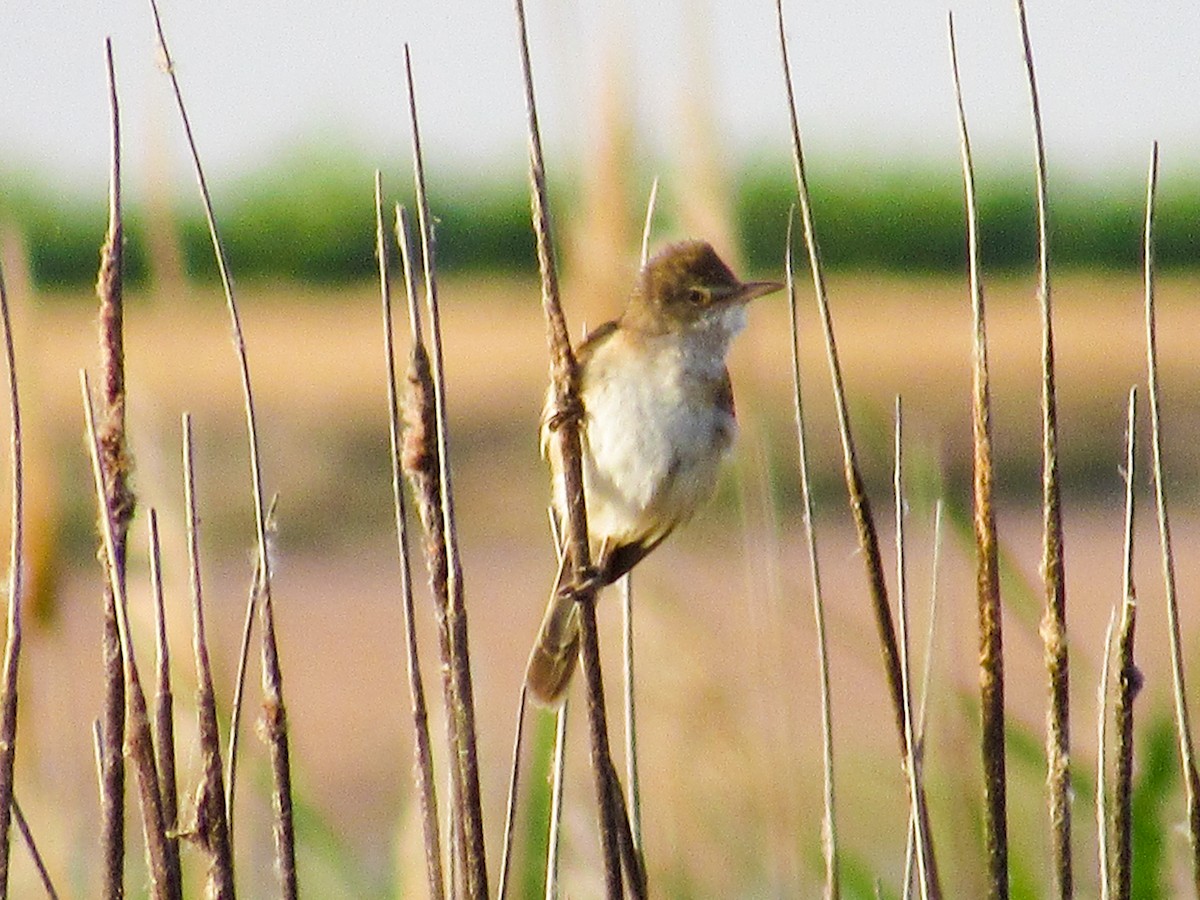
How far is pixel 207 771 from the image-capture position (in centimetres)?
204

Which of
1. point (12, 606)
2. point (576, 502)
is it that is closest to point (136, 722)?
point (12, 606)

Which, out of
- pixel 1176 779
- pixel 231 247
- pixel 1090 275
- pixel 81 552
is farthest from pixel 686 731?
pixel 1090 275

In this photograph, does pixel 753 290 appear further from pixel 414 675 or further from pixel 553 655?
pixel 414 675

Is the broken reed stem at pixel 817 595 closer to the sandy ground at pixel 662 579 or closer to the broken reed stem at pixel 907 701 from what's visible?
the broken reed stem at pixel 907 701

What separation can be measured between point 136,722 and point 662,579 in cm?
144

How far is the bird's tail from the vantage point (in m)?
2.68

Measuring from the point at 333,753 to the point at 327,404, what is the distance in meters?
6.43

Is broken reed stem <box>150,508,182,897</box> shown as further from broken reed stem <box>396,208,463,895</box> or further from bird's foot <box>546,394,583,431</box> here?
bird's foot <box>546,394,583,431</box>

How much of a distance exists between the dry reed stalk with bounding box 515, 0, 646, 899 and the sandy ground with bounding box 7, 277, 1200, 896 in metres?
0.57

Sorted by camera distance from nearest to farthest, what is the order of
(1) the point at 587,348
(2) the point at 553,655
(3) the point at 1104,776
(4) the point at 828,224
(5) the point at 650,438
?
(3) the point at 1104,776 < (2) the point at 553,655 < (5) the point at 650,438 < (1) the point at 587,348 < (4) the point at 828,224

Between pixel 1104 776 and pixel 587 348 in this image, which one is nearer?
pixel 1104 776

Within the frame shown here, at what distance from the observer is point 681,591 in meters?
3.41

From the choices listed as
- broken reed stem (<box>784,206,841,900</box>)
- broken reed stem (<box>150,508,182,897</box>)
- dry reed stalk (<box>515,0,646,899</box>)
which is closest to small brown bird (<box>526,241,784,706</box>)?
broken reed stem (<box>784,206,841,900</box>)

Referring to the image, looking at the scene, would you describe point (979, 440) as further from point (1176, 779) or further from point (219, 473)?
point (219, 473)
